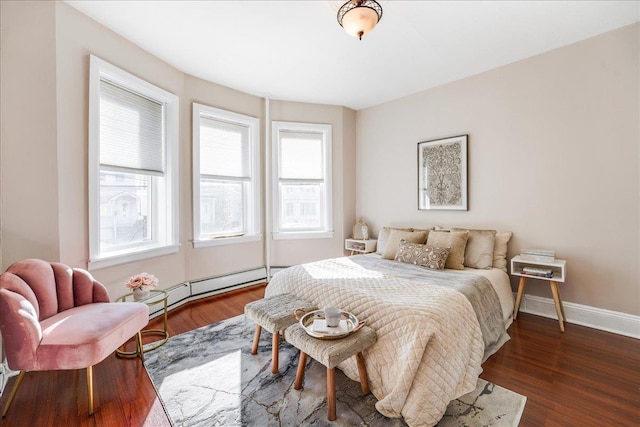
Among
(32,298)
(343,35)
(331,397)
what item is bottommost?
(331,397)

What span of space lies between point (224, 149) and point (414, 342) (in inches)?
131

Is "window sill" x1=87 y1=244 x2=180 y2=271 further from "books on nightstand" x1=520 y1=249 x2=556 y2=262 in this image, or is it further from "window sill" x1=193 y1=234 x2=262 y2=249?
"books on nightstand" x1=520 y1=249 x2=556 y2=262

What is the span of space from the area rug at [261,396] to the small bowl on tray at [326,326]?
1.41 feet

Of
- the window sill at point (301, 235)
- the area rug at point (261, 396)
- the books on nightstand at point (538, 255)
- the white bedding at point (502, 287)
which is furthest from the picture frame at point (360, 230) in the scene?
the area rug at point (261, 396)

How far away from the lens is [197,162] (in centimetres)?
348

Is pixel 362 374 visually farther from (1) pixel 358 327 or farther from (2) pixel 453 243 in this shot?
(2) pixel 453 243

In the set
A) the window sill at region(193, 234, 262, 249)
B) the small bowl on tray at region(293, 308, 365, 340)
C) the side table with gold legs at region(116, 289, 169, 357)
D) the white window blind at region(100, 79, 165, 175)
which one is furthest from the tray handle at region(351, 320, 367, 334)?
the white window blind at region(100, 79, 165, 175)

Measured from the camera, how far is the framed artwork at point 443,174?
3.46 m

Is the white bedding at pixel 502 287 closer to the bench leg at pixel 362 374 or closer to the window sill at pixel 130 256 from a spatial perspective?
the bench leg at pixel 362 374

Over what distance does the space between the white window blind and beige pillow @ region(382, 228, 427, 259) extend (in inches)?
108

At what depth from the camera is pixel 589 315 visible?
270 cm

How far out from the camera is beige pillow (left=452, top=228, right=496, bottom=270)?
2.93 meters

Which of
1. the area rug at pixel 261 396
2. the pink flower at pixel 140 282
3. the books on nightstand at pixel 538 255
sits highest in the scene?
the books on nightstand at pixel 538 255

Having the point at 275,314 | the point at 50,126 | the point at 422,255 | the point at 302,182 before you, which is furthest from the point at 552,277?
the point at 50,126
